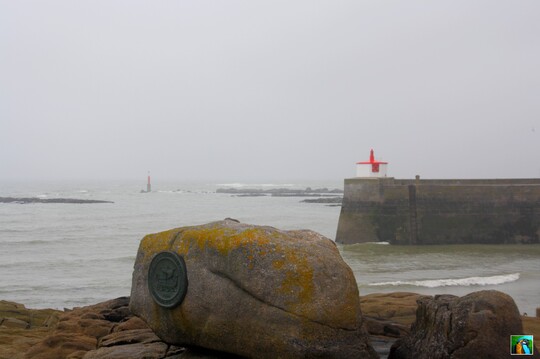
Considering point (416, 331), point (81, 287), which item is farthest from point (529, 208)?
point (416, 331)

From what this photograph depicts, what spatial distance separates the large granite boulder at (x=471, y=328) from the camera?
4730 millimetres

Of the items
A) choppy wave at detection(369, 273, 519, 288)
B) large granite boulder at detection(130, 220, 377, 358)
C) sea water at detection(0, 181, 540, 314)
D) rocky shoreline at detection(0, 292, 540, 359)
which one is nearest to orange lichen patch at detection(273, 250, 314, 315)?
large granite boulder at detection(130, 220, 377, 358)

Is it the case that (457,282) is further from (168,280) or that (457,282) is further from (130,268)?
(168,280)

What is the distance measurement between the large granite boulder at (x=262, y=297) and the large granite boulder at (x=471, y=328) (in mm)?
576

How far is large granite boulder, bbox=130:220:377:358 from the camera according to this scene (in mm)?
4688

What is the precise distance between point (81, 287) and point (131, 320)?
11143 millimetres

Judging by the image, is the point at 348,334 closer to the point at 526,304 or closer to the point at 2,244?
the point at 526,304

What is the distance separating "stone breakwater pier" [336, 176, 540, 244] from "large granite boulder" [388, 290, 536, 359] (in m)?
22.9

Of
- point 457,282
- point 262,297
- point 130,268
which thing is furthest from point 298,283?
point 130,268

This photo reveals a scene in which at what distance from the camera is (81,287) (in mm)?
17281

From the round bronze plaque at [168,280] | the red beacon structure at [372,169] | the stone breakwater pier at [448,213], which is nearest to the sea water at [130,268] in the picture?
the stone breakwater pier at [448,213]

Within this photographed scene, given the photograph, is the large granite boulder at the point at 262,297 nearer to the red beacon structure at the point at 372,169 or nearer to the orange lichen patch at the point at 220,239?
the orange lichen patch at the point at 220,239

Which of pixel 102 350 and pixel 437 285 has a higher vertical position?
pixel 102 350

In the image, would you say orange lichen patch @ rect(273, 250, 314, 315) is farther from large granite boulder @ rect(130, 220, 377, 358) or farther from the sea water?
the sea water
